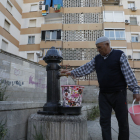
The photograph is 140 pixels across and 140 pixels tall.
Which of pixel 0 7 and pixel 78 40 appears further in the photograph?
pixel 78 40

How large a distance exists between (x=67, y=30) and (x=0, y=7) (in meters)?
8.35

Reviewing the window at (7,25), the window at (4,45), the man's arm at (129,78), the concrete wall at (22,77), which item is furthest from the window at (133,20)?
the man's arm at (129,78)

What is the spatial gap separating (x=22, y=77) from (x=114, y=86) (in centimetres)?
707

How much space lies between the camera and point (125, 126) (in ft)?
7.79

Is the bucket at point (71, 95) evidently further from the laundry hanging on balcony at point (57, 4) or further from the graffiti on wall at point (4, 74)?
the laundry hanging on balcony at point (57, 4)

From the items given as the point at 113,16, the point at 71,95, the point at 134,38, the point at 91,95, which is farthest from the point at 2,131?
the point at 134,38

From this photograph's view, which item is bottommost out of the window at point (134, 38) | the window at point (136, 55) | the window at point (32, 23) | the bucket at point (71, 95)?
the bucket at point (71, 95)

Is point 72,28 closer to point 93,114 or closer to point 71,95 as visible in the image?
point 93,114

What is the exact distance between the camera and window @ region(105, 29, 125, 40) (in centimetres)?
1953

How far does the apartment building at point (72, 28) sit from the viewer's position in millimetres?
19234

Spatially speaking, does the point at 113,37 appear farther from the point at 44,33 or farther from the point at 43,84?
the point at 43,84

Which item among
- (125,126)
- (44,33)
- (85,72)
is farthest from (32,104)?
(44,33)

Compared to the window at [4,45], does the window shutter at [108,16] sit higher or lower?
higher

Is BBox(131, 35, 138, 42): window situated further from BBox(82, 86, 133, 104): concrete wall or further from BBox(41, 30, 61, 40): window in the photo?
BBox(82, 86, 133, 104): concrete wall
